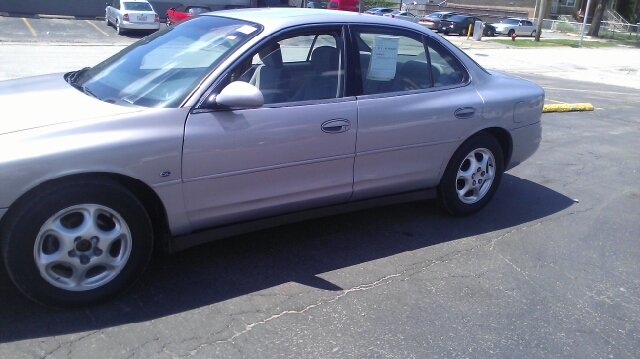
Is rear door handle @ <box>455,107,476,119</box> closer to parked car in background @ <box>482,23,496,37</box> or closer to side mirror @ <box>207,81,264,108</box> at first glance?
side mirror @ <box>207,81,264,108</box>

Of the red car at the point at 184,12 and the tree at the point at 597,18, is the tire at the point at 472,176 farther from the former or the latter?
the tree at the point at 597,18

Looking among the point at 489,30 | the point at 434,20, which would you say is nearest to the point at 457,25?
the point at 434,20

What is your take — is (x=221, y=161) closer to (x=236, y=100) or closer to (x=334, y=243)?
(x=236, y=100)

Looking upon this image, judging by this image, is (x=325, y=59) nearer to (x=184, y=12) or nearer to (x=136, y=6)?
(x=136, y=6)

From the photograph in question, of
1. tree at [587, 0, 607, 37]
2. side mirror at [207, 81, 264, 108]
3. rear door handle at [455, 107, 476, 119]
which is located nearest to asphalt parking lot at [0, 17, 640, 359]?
rear door handle at [455, 107, 476, 119]

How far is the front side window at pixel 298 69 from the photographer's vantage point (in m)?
3.79

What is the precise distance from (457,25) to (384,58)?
1340 inches

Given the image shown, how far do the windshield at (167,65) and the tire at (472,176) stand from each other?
1998 mm

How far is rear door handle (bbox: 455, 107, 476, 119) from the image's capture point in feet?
15.0

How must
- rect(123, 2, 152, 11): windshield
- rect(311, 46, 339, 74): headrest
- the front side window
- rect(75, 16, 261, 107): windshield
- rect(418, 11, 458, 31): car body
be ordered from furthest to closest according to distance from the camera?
rect(418, 11, 458, 31): car body → rect(123, 2, 152, 11): windshield → rect(311, 46, 339, 74): headrest → the front side window → rect(75, 16, 261, 107): windshield

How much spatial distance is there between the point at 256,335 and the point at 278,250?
1.09 metres

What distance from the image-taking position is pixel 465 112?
4.62m

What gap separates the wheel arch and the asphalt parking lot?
32 cm

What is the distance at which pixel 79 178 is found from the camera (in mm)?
3107
